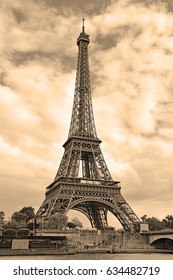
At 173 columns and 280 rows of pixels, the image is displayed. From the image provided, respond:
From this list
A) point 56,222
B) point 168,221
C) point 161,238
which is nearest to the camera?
point 56,222

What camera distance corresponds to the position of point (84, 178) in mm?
74625

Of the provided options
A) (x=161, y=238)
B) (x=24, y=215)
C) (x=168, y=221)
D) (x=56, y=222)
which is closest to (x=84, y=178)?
(x=56, y=222)

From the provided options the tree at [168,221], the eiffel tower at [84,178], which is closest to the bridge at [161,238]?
the eiffel tower at [84,178]

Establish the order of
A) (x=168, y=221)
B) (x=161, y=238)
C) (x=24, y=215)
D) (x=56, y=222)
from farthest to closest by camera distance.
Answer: (x=168, y=221), (x=24, y=215), (x=161, y=238), (x=56, y=222)


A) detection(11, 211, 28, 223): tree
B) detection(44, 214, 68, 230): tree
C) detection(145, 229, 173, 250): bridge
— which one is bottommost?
detection(145, 229, 173, 250): bridge

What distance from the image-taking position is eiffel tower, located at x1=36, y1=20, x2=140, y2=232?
70812 millimetres

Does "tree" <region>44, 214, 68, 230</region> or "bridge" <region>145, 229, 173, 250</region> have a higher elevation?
"tree" <region>44, 214, 68, 230</region>

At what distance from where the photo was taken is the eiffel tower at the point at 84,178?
7081cm

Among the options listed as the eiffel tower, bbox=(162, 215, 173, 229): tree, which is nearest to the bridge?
the eiffel tower

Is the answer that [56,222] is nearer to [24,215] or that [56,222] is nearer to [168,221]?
[24,215]

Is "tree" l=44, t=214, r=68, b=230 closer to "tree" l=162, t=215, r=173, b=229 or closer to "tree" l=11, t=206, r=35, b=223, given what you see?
"tree" l=11, t=206, r=35, b=223

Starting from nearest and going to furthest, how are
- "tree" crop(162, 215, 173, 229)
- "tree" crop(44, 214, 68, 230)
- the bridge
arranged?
"tree" crop(44, 214, 68, 230) < the bridge < "tree" crop(162, 215, 173, 229)

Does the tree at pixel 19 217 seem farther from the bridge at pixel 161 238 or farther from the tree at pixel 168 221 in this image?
the tree at pixel 168 221

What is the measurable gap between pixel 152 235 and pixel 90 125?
3049 centimetres
